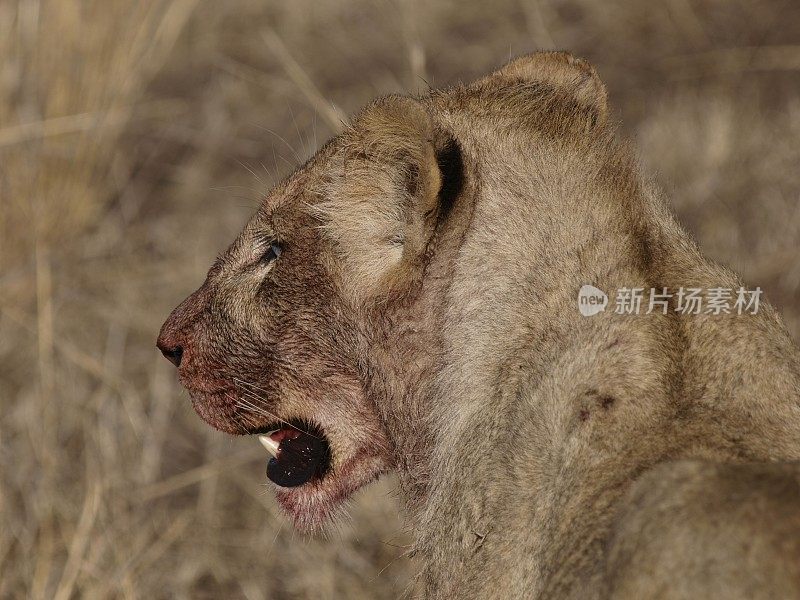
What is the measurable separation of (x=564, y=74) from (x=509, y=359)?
895 mm

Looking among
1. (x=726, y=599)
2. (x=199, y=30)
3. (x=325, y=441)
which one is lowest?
(x=199, y=30)

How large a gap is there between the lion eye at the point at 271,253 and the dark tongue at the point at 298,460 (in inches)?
16.3

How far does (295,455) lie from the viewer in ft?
9.97

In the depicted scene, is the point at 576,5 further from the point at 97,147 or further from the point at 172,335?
the point at 172,335

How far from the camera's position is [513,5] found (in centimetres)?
822

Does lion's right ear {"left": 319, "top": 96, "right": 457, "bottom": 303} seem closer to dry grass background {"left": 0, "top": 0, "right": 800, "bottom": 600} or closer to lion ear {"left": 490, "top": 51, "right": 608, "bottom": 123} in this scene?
lion ear {"left": 490, "top": 51, "right": 608, "bottom": 123}

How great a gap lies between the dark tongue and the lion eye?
41cm

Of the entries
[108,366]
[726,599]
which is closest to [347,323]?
[726,599]

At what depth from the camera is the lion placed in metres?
1.96

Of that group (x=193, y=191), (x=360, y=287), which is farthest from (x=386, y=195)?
(x=193, y=191)

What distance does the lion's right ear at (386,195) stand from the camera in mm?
2471

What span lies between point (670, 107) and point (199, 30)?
10.0 feet

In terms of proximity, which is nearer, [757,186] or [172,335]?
[172,335]

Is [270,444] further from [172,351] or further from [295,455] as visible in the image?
[172,351]
